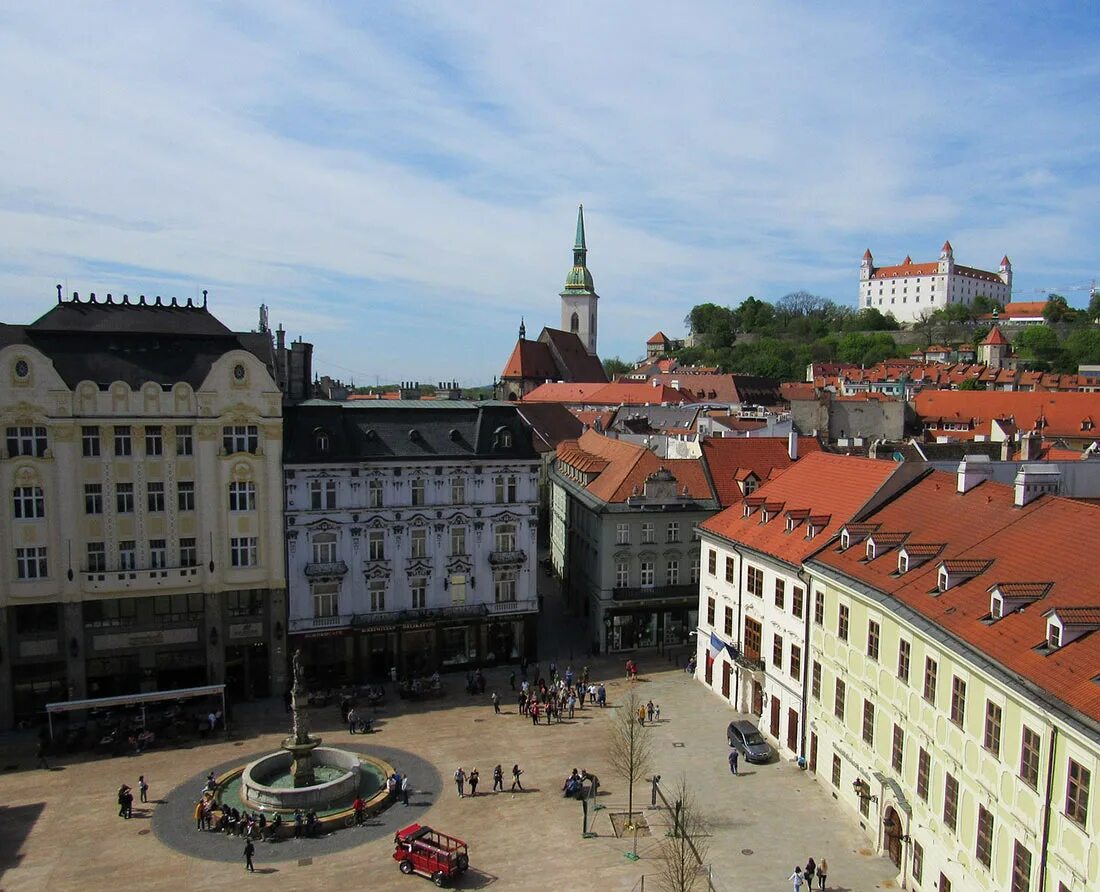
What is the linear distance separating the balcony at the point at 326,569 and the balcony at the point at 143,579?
518cm

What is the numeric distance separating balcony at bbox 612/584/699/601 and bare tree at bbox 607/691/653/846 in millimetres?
13731

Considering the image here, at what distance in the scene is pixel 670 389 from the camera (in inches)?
5330

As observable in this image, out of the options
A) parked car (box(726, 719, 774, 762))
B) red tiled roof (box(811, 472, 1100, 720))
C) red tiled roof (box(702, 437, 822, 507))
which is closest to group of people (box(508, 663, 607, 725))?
parked car (box(726, 719, 774, 762))

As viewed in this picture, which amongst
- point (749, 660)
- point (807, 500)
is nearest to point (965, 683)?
point (749, 660)

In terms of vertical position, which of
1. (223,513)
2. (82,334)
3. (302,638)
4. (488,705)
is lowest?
(488,705)

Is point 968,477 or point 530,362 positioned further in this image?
point 530,362

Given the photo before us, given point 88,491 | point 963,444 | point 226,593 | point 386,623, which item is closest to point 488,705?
point 386,623

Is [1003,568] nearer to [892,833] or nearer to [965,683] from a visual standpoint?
[965,683]

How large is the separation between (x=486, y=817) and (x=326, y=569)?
17227mm

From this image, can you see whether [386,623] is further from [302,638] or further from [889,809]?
[889,809]

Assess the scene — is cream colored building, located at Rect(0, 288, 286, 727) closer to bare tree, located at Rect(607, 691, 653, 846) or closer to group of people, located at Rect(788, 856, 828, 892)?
bare tree, located at Rect(607, 691, 653, 846)

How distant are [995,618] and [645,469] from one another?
30106 mm

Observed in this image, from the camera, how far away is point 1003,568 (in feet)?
90.2

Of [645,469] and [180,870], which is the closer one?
[180,870]
